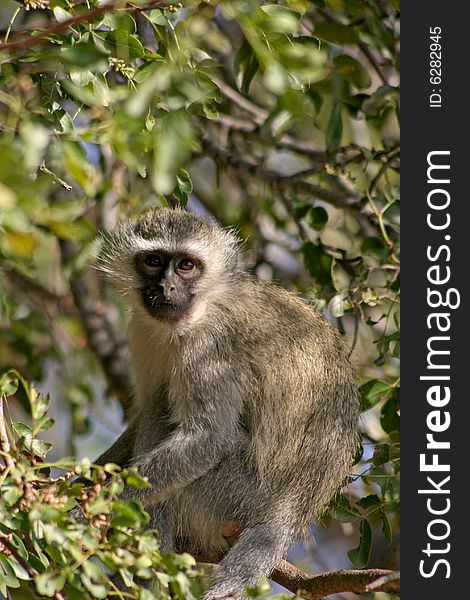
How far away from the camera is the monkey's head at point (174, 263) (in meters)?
5.13

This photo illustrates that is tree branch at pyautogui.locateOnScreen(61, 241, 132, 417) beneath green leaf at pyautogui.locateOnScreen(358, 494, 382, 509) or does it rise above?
above

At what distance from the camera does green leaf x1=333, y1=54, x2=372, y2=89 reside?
5.56 metres

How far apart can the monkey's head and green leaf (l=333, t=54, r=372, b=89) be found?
1150mm

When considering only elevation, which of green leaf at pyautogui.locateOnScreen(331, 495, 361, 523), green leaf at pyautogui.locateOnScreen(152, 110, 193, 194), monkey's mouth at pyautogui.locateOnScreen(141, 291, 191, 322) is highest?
monkey's mouth at pyautogui.locateOnScreen(141, 291, 191, 322)

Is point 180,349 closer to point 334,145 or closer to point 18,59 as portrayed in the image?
point 334,145

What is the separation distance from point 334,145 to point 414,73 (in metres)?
0.65

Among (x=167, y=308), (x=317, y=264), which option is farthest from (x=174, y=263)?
(x=317, y=264)

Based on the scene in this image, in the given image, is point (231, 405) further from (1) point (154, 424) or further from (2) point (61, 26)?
(2) point (61, 26)

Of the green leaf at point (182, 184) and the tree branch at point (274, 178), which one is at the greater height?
the tree branch at point (274, 178)

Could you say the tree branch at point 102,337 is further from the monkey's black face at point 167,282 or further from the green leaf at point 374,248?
the green leaf at point 374,248

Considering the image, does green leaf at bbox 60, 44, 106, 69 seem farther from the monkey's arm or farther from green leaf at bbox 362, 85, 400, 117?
green leaf at bbox 362, 85, 400, 117

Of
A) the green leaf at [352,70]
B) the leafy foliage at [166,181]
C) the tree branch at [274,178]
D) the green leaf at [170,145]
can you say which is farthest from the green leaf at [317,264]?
the green leaf at [170,145]

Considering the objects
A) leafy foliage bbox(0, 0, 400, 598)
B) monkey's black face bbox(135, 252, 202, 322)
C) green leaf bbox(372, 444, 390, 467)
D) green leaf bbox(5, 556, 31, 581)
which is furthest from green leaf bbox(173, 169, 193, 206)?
green leaf bbox(5, 556, 31, 581)

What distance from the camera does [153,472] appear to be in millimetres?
4773
